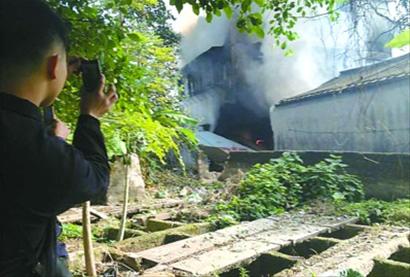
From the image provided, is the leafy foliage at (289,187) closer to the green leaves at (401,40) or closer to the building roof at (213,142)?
the green leaves at (401,40)

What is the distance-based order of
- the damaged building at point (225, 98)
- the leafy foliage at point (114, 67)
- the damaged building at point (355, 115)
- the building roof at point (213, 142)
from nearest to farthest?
the leafy foliage at point (114, 67), the damaged building at point (355, 115), the building roof at point (213, 142), the damaged building at point (225, 98)

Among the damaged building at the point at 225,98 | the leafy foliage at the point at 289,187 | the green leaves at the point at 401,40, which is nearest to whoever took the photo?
the green leaves at the point at 401,40

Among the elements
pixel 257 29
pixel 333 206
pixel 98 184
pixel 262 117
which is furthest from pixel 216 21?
pixel 98 184

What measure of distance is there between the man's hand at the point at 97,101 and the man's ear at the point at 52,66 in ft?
0.56

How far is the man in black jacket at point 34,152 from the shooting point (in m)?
1.00

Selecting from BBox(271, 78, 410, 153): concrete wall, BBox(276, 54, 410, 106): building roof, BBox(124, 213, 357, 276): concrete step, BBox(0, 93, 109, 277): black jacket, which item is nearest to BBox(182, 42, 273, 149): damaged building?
BBox(271, 78, 410, 153): concrete wall

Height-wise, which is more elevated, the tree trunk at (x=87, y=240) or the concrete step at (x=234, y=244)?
the tree trunk at (x=87, y=240)

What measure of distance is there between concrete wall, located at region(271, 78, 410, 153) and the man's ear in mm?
8943

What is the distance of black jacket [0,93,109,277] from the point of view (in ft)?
3.25

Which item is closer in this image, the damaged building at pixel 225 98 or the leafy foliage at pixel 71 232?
the leafy foliage at pixel 71 232

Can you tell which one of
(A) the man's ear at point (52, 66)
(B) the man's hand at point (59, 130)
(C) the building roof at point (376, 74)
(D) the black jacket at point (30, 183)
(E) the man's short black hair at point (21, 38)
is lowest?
(D) the black jacket at point (30, 183)

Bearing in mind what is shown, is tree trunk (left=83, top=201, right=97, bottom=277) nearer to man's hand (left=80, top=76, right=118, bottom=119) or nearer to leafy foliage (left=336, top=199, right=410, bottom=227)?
man's hand (left=80, top=76, right=118, bottom=119)

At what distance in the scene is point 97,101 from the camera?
4.31 feet

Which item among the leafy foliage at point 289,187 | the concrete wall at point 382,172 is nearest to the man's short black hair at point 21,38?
the leafy foliage at point 289,187
